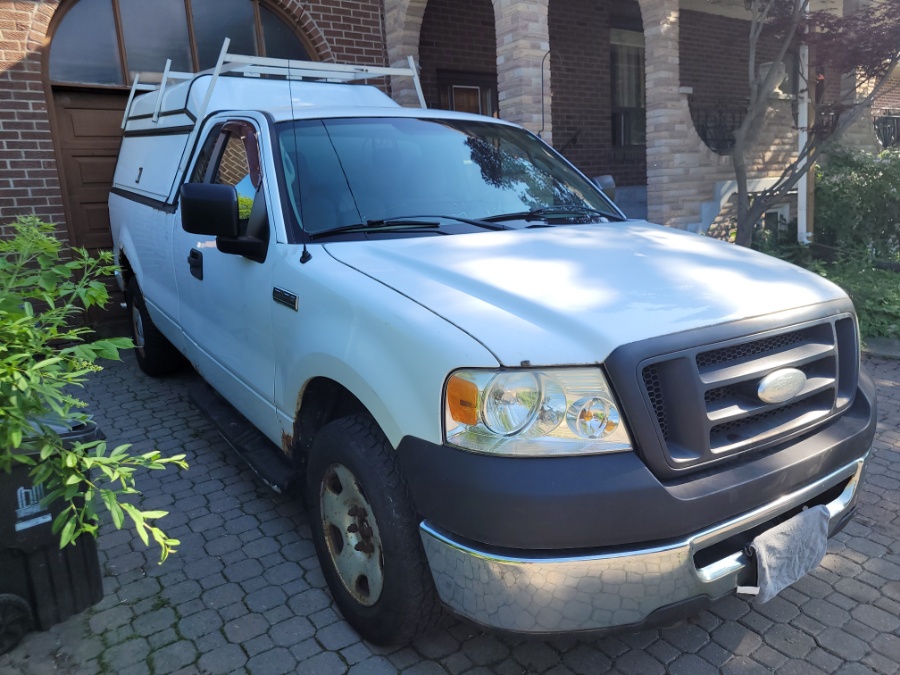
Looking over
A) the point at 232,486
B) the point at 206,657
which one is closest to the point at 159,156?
the point at 232,486

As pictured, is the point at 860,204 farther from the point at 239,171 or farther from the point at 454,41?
the point at 239,171

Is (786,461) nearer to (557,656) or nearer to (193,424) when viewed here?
(557,656)

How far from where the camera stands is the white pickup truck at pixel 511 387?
2070mm

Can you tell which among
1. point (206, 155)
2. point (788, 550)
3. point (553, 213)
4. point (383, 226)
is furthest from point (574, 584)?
point (206, 155)

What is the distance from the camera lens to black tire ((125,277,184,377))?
5.78 meters

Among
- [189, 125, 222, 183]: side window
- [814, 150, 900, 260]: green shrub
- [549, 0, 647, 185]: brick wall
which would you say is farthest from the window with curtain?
[814, 150, 900, 260]: green shrub

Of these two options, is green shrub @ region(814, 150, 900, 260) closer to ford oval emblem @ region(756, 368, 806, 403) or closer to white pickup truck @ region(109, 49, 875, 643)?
white pickup truck @ region(109, 49, 875, 643)

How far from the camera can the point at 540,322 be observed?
2234 mm

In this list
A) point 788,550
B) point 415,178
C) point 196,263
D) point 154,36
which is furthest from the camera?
point 154,36

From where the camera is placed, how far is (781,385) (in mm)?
2379

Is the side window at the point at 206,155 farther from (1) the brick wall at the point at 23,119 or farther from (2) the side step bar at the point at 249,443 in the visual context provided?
(1) the brick wall at the point at 23,119

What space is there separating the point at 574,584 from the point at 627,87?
12151mm

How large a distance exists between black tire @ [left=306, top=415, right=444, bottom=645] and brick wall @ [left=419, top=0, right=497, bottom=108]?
838 centimetres

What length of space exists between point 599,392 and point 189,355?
3.27 meters
